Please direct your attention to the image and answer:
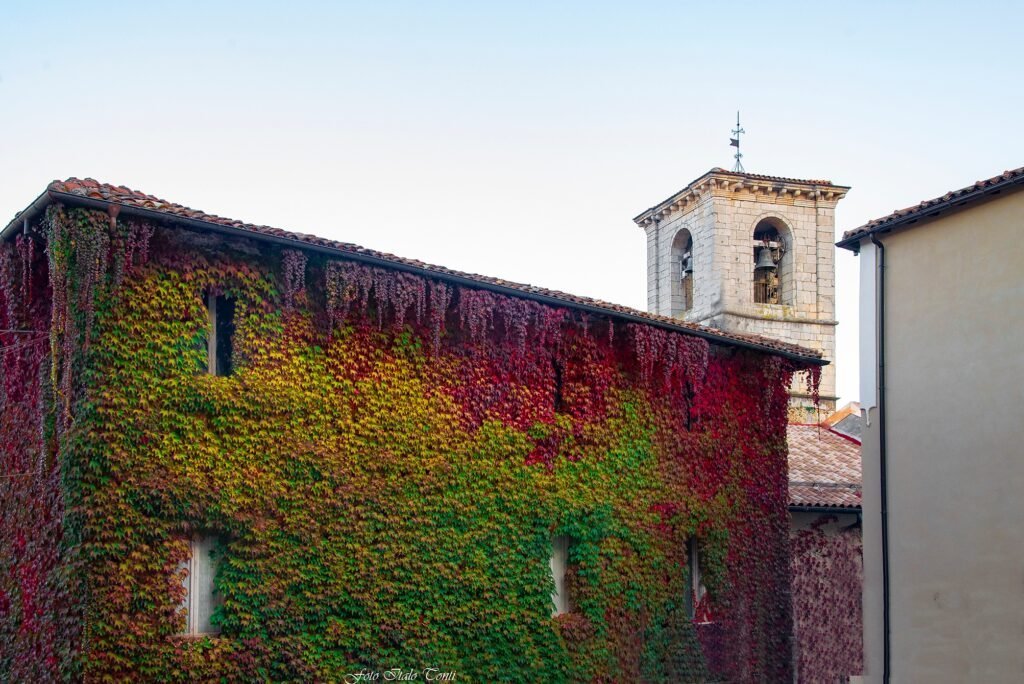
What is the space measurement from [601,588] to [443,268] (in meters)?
4.80

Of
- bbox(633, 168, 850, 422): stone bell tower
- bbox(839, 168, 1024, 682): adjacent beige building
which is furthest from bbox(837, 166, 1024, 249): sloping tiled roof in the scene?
bbox(633, 168, 850, 422): stone bell tower

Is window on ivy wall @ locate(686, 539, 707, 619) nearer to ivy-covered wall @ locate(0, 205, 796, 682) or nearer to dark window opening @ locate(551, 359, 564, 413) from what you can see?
ivy-covered wall @ locate(0, 205, 796, 682)

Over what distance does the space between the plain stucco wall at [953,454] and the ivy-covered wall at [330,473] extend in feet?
9.28

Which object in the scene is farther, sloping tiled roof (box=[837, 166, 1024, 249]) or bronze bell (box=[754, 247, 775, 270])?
bronze bell (box=[754, 247, 775, 270])

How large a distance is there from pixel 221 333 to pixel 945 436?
8772 mm

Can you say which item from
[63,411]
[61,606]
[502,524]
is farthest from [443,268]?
[61,606]

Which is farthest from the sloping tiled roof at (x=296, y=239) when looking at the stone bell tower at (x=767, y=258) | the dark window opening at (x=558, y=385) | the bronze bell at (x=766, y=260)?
the bronze bell at (x=766, y=260)

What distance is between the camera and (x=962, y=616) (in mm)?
14180

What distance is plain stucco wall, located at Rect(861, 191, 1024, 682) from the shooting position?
13.8 meters

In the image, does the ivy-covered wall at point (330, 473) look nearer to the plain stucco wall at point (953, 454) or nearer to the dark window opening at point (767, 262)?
the plain stucco wall at point (953, 454)

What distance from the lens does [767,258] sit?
29.6 meters

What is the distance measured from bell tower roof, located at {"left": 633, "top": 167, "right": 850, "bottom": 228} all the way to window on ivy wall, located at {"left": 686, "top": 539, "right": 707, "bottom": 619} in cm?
1377

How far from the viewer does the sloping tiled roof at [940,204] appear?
13.9 m

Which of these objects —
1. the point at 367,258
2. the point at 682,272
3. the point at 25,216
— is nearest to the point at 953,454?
the point at 367,258
